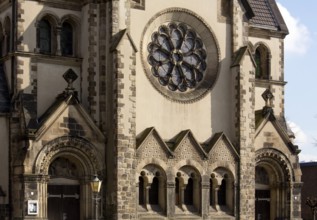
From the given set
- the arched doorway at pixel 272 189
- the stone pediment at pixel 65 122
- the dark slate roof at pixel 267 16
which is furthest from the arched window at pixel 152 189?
the dark slate roof at pixel 267 16

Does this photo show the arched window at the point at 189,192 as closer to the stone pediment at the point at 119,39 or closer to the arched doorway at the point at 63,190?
the arched doorway at the point at 63,190

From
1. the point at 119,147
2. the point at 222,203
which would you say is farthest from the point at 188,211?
the point at 119,147

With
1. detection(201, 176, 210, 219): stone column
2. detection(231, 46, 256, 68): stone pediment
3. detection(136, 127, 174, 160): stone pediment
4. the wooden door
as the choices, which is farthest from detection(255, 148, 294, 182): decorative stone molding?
detection(136, 127, 174, 160): stone pediment

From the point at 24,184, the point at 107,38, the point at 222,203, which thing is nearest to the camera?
the point at 24,184

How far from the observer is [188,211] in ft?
163

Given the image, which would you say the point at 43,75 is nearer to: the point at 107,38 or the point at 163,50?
the point at 107,38

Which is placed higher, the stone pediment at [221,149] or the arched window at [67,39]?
the arched window at [67,39]

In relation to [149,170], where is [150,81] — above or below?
above

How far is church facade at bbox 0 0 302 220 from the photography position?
1795 inches

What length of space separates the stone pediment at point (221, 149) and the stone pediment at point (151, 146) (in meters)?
2.82

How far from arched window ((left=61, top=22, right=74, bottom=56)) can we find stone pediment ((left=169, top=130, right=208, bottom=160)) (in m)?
7.21

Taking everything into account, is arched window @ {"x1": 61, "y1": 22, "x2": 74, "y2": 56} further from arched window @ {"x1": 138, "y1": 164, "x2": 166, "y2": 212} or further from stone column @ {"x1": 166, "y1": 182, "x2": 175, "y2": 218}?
stone column @ {"x1": 166, "y1": 182, "x2": 175, "y2": 218}

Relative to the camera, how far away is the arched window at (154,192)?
160 feet

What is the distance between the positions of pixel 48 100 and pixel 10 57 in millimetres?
2826
